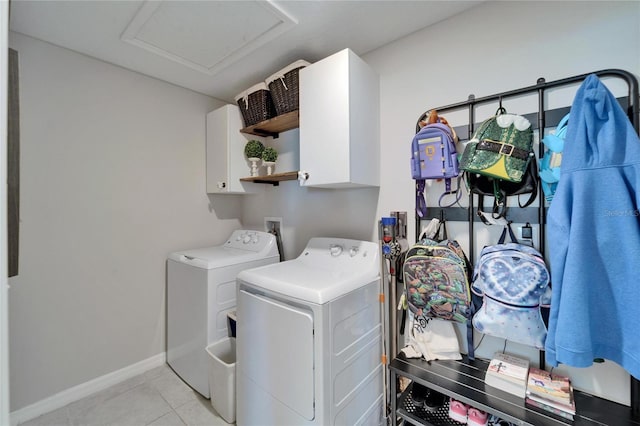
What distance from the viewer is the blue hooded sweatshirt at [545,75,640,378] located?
0.91 m

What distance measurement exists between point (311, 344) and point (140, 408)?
4.95 feet

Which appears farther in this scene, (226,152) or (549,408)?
(226,152)

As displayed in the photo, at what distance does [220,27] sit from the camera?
1594 millimetres

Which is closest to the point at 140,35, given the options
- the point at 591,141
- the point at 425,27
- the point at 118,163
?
the point at 118,163

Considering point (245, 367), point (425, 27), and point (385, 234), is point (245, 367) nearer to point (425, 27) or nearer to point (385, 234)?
point (385, 234)

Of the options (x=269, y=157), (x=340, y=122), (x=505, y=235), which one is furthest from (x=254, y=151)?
(x=505, y=235)

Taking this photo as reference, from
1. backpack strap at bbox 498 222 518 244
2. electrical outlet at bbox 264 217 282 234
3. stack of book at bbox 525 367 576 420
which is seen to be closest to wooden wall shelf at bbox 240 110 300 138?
electrical outlet at bbox 264 217 282 234

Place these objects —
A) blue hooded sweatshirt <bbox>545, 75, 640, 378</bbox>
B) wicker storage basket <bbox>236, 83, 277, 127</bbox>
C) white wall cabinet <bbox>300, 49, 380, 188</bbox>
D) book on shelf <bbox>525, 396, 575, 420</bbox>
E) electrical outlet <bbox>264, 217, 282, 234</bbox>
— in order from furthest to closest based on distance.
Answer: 1. electrical outlet <bbox>264, 217, 282, 234</bbox>
2. wicker storage basket <bbox>236, 83, 277, 127</bbox>
3. white wall cabinet <bbox>300, 49, 380, 188</bbox>
4. book on shelf <bbox>525, 396, 575, 420</bbox>
5. blue hooded sweatshirt <bbox>545, 75, 640, 378</bbox>

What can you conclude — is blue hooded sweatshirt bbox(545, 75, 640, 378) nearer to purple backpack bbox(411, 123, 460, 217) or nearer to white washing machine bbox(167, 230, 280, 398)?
purple backpack bbox(411, 123, 460, 217)

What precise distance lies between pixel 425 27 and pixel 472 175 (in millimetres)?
995

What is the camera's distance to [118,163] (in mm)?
2045

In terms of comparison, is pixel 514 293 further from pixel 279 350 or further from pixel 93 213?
pixel 93 213

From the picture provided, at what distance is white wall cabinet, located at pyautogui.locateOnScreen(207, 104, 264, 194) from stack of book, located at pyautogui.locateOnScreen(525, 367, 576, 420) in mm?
2301

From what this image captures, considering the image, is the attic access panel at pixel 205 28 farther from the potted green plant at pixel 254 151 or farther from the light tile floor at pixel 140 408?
the light tile floor at pixel 140 408
